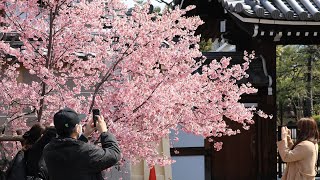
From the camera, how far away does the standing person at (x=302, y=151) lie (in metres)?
5.54

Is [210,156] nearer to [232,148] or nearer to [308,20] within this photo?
[232,148]

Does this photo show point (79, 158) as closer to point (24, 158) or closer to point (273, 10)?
point (24, 158)

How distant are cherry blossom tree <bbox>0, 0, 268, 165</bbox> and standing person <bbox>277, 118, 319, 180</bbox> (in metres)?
0.89

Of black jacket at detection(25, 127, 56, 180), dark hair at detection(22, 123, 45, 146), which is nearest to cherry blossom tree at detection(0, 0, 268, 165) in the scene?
dark hair at detection(22, 123, 45, 146)

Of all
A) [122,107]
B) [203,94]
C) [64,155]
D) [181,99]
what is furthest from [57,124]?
[203,94]

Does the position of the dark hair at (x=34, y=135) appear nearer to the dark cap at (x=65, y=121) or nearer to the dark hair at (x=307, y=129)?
the dark cap at (x=65, y=121)

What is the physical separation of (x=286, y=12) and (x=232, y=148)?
240 cm

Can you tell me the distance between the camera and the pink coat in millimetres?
5551

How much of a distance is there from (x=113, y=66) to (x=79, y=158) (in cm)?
191

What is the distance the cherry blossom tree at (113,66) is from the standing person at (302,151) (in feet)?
2.92

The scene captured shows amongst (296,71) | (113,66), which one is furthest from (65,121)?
(296,71)

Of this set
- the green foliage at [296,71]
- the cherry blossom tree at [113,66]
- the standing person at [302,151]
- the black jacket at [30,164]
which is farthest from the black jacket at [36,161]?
the green foliage at [296,71]

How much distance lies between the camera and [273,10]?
8.44 m

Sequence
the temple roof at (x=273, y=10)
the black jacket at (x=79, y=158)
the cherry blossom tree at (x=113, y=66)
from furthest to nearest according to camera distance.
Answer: the temple roof at (x=273, y=10), the cherry blossom tree at (x=113, y=66), the black jacket at (x=79, y=158)
